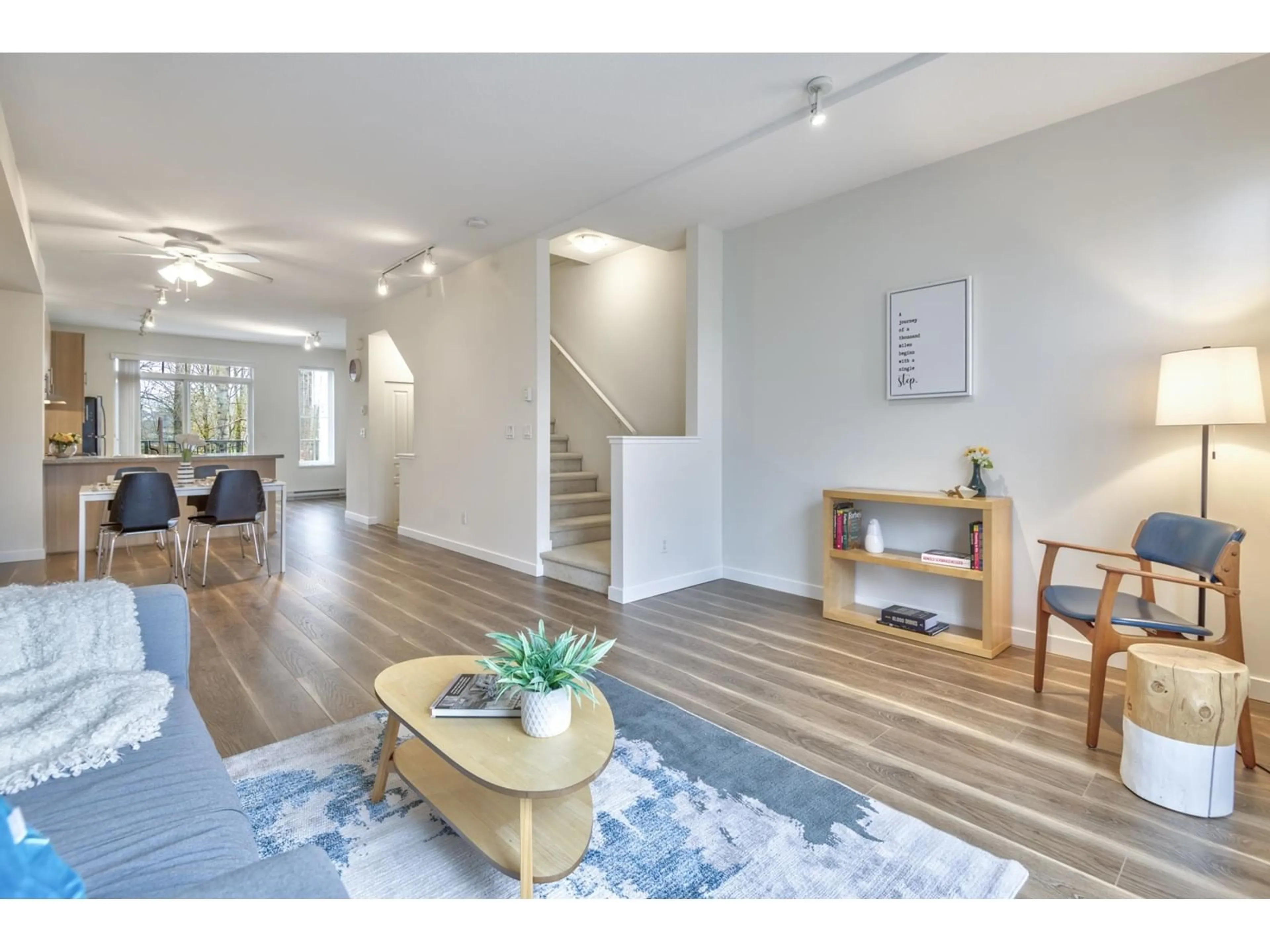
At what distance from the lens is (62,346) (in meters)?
7.56

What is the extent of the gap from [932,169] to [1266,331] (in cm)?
167

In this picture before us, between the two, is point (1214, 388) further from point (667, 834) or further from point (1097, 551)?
point (667, 834)

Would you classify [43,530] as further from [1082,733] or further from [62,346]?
[1082,733]

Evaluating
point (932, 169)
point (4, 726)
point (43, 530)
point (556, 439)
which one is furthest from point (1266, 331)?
point (43, 530)

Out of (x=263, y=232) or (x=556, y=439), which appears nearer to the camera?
(x=263, y=232)

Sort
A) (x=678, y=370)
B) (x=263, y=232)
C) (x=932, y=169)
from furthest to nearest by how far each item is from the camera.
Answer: (x=678, y=370), (x=263, y=232), (x=932, y=169)

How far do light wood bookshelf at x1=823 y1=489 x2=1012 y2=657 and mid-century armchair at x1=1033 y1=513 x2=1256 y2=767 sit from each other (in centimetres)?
42

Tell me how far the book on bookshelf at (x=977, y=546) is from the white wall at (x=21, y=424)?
711 centimetres

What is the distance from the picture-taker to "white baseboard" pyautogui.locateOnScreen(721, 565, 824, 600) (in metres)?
3.97

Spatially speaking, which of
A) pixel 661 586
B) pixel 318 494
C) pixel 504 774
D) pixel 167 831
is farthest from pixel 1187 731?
pixel 318 494

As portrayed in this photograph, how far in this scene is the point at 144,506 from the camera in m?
4.14

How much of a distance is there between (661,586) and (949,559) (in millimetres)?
1781

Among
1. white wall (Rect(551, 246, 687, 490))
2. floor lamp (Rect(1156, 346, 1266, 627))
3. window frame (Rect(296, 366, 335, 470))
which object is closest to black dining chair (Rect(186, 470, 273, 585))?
white wall (Rect(551, 246, 687, 490))

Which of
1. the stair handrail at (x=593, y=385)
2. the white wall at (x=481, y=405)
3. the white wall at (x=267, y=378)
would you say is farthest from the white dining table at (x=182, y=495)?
the white wall at (x=267, y=378)
